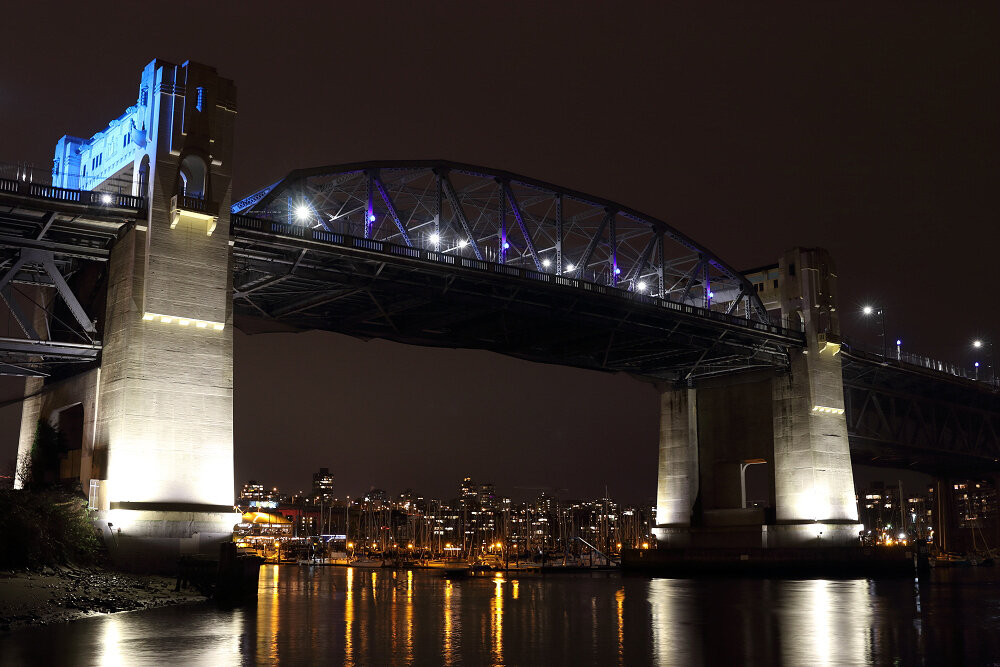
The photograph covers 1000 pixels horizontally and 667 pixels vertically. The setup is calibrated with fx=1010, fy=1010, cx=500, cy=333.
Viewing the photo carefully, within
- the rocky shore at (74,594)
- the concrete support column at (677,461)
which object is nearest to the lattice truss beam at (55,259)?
the rocky shore at (74,594)

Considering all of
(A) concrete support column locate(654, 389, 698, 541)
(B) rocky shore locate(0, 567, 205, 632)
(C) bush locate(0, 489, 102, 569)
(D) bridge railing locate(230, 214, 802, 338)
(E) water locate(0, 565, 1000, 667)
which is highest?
(D) bridge railing locate(230, 214, 802, 338)

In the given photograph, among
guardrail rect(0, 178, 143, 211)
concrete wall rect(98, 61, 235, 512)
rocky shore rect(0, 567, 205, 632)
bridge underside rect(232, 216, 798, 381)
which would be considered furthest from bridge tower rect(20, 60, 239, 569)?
bridge underside rect(232, 216, 798, 381)

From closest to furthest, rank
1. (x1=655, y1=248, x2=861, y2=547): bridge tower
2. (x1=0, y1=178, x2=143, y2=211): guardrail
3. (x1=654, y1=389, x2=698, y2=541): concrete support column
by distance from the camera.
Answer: (x1=0, y1=178, x2=143, y2=211): guardrail → (x1=655, y1=248, x2=861, y2=547): bridge tower → (x1=654, y1=389, x2=698, y2=541): concrete support column

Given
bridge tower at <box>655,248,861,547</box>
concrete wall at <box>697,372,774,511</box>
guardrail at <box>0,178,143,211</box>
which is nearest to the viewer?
guardrail at <box>0,178,143,211</box>

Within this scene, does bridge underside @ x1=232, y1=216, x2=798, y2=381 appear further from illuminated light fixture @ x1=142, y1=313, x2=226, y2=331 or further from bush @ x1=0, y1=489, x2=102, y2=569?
bush @ x1=0, y1=489, x2=102, y2=569

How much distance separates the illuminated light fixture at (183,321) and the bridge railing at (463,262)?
5692mm

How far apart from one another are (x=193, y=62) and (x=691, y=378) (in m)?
58.5

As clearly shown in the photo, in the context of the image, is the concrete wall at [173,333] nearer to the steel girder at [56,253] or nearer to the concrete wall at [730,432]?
the steel girder at [56,253]

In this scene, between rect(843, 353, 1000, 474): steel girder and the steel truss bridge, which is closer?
the steel truss bridge

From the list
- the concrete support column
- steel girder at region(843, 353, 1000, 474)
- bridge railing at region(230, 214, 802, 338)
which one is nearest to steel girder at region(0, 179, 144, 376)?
bridge railing at region(230, 214, 802, 338)

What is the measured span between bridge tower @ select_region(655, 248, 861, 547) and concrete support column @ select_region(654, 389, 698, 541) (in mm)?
93

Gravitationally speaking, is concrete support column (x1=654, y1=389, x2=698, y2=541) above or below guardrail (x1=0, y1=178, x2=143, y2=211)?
below

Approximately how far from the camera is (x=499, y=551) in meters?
188

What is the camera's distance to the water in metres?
26.5
